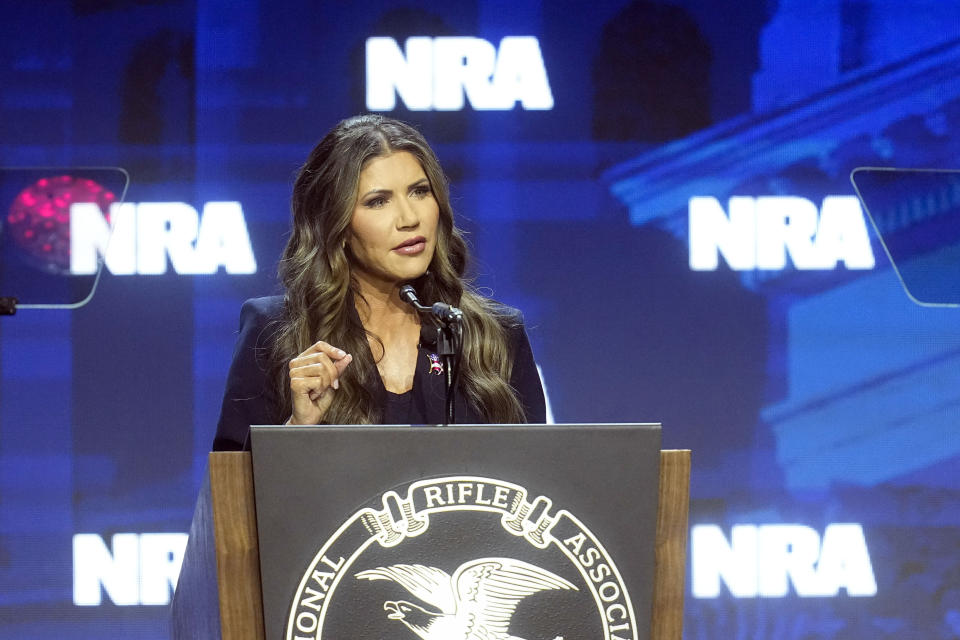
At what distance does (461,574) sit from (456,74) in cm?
264

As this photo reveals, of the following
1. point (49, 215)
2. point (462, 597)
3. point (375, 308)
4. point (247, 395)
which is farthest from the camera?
point (49, 215)

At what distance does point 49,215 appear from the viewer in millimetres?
3619

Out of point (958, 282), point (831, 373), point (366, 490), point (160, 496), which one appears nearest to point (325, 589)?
point (366, 490)

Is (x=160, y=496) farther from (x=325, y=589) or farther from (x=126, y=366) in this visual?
(x=325, y=589)

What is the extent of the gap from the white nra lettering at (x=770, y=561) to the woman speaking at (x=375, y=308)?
169 centimetres

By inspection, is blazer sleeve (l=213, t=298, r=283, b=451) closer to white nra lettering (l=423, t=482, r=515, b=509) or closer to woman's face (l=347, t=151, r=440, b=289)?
woman's face (l=347, t=151, r=440, b=289)

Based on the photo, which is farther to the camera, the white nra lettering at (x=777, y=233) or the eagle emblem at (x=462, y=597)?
the white nra lettering at (x=777, y=233)

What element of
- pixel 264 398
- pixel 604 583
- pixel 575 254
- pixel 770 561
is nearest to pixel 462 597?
pixel 604 583

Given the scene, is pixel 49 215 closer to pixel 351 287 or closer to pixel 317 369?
pixel 351 287

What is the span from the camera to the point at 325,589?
117cm

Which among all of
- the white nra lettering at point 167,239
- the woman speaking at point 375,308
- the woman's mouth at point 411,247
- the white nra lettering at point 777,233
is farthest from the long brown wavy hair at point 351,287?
the white nra lettering at point 777,233

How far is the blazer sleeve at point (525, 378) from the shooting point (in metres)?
2.11

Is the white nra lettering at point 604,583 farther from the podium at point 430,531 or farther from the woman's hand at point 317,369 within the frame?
the woman's hand at point 317,369

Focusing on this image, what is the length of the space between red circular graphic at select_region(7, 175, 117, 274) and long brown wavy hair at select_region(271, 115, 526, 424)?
1.61m
